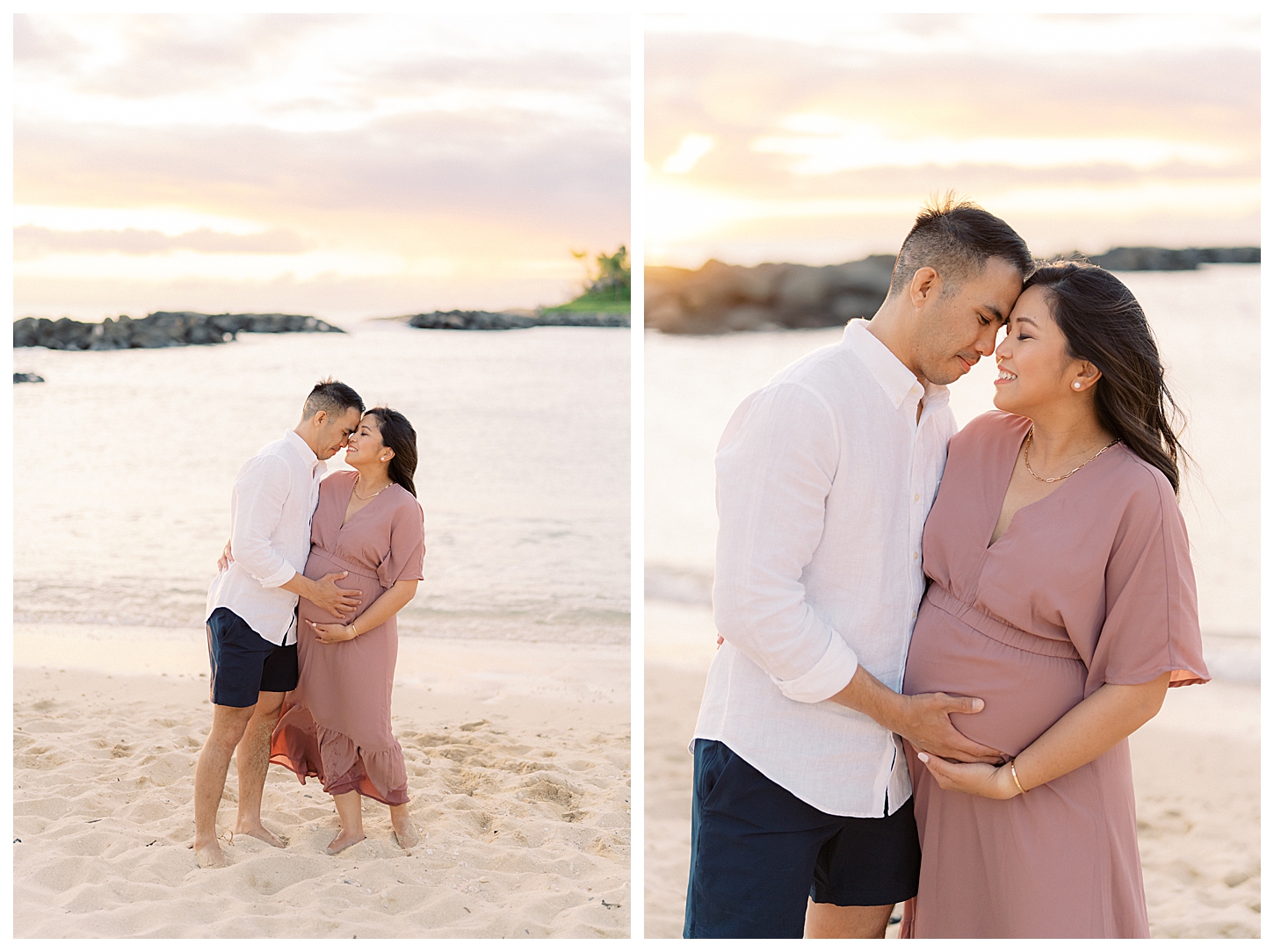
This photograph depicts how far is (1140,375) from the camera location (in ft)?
5.06

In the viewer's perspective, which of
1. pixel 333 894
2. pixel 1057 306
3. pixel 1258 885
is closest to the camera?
pixel 1057 306

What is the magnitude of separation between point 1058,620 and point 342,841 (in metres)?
2.43

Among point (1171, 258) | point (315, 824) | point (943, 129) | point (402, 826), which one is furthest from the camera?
point (1171, 258)

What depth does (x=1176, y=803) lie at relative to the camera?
399cm

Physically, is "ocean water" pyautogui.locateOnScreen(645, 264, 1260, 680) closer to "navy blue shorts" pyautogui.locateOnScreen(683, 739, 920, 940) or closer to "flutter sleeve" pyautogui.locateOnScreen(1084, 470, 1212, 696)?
"flutter sleeve" pyautogui.locateOnScreen(1084, 470, 1212, 696)

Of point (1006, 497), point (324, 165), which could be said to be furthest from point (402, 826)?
point (324, 165)

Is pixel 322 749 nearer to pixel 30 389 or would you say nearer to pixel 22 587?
pixel 22 587

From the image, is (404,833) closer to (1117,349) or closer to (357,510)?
(357,510)

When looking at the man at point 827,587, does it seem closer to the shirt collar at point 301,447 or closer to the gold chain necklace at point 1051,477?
the gold chain necklace at point 1051,477

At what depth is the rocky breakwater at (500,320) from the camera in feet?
37.7

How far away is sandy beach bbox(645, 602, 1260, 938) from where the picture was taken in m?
3.17

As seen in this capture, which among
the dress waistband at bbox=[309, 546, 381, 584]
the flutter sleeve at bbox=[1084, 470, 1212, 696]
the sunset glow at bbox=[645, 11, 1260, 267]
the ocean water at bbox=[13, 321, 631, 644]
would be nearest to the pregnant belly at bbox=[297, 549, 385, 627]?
the dress waistband at bbox=[309, 546, 381, 584]

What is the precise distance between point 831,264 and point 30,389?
9.09m
